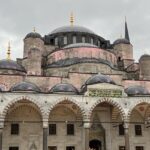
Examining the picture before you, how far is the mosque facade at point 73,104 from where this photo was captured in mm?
16172

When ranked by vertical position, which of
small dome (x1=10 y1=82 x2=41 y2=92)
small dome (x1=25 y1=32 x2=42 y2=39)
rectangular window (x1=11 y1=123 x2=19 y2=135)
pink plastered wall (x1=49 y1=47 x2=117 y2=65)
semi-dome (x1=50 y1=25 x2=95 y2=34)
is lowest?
rectangular window (x1=11 y1=123 x2=19 y2=135)

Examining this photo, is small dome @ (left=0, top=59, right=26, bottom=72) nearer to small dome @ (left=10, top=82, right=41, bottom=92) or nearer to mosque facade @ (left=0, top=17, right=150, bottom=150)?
mosque facade @ (left=0, top=17, right=150, bottom=150)

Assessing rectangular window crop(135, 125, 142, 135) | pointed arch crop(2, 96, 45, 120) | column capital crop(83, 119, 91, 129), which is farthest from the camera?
rectangular window crop(135, 125, 142, 135)

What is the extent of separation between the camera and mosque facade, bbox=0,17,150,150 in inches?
637

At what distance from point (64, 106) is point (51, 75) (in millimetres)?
3070

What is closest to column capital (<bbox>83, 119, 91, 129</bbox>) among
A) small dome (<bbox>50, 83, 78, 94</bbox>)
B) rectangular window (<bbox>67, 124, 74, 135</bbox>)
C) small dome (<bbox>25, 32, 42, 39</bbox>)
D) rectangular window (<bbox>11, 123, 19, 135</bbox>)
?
small dome (<bbox>50, 83, 78, 94</bbox>)

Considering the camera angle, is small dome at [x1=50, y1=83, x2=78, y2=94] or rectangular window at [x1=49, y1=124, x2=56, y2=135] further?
rectangular window at [x1=49, y1=124, x2=56, y2=135]

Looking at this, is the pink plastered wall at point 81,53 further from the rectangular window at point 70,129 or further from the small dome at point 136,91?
the rectangular window at point 70,129

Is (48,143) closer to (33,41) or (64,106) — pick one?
(64,106)

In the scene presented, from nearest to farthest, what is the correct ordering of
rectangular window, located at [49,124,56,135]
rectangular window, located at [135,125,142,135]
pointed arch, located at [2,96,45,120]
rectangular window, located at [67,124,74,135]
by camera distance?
pointed arch, located at [2,96,45,120] < rectangular window, located at [49,124,56,135] < rectangular window, located at [67,124,74,135] < rectangular window, located at [135,125,142,135]

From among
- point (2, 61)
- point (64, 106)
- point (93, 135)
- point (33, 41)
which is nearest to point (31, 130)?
point (64, 106)

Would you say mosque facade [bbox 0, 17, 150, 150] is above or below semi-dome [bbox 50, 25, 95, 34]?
below

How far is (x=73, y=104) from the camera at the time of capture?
16.9 meters

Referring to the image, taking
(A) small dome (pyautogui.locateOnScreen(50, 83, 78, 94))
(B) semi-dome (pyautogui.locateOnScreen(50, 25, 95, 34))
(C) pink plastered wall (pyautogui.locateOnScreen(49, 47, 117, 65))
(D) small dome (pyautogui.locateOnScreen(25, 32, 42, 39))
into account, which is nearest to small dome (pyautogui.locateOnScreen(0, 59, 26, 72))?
(C) pink plastered wall (pyautogui.locateOnScreen(49, 47, 117, 65))
